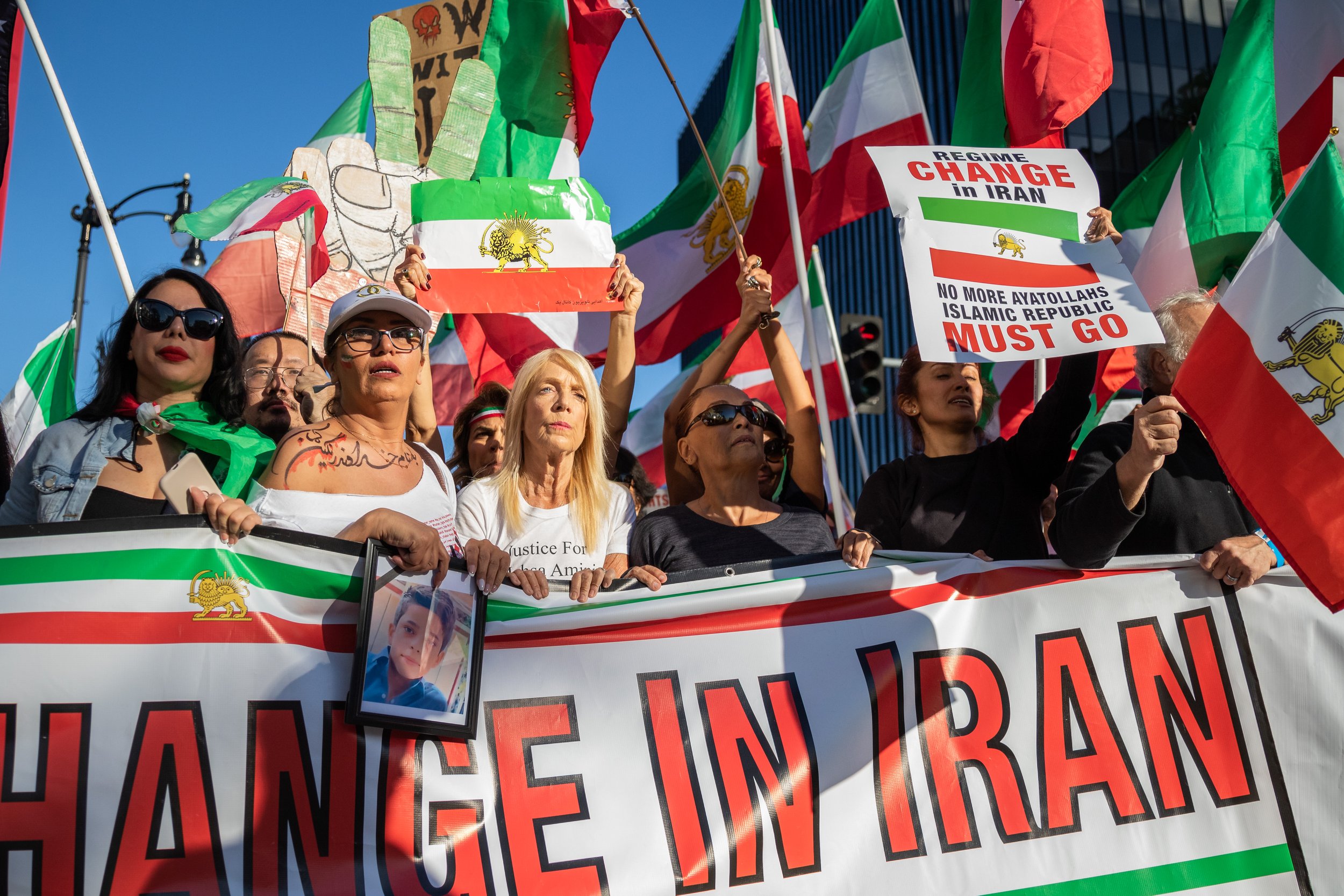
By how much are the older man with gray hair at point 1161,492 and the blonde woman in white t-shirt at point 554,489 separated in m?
1.33

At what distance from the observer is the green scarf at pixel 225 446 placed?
296cm

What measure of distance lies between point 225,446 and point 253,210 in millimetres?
2119

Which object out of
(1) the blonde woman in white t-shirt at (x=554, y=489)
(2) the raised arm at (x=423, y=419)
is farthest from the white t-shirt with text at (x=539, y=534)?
(2) the raised arm at (x=423, y=419)

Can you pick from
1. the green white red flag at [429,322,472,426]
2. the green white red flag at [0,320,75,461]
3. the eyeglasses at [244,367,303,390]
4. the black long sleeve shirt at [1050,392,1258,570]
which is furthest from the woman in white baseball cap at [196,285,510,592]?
the green white red flag at [0,320,75,461]

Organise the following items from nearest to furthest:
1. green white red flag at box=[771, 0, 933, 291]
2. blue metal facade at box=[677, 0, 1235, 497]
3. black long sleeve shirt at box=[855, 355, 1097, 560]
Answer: black long sleeve shirt at box=[855, 355, 1097, 560], green white red flag at box=[771, 0, 933, 291], blue metal facade at box=[677, 0, 1235, 497]

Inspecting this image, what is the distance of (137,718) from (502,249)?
2.69 metres

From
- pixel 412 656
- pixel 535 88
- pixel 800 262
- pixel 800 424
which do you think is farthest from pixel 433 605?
pixel 535 88

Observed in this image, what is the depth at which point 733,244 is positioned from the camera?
229 inches

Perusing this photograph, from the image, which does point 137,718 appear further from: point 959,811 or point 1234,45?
point 1234,45

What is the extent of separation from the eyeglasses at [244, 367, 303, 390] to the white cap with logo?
1038 mm

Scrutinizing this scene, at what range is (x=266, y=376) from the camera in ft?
13.5

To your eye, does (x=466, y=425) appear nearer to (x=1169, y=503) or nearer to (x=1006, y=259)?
(x=1006, y=259)

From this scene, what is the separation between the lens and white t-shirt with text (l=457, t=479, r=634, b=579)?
3.28 meters

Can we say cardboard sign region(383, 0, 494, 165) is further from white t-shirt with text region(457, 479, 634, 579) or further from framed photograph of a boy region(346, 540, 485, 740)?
framed photograph of a boy region(346, 540, 485, 740)
